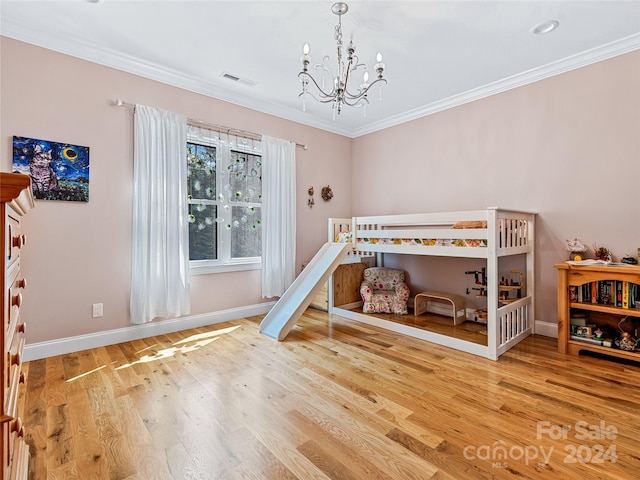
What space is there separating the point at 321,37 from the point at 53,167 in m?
2.44

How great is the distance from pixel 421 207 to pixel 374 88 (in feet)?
5.18

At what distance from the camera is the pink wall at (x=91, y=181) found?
2533 mm

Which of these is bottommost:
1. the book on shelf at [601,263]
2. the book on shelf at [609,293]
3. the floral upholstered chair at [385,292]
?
the floral upholstered chair at [385,292]

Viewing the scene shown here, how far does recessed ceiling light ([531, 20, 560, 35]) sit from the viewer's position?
2416 mm

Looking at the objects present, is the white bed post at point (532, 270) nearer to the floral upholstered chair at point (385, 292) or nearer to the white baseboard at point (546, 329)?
the white baseboard at point (546, 329)

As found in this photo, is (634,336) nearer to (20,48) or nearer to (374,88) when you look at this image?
(374,88)

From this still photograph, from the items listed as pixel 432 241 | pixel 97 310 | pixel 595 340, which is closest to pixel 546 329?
pixel 595 340

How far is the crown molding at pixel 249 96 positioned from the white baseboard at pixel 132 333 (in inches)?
95.3

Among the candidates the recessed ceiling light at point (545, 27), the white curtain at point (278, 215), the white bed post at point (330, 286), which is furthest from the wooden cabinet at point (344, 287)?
the recessed ceiling light at point (545, 27)

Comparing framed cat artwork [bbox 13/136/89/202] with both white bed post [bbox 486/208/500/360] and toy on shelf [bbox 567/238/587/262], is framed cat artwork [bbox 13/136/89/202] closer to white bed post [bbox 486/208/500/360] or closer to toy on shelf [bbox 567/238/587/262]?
white bed post [bbox 486/208/500/360]

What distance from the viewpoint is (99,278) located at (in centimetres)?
287

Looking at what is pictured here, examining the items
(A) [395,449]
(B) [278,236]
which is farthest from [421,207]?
(A) [395,449]

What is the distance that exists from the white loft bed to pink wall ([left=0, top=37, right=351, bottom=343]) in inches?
87.9

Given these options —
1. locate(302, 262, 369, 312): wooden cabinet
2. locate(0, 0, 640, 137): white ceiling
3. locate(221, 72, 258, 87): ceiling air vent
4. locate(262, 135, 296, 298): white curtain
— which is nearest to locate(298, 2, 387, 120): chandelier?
locate(0, 0, 640, 137): white ceiling
